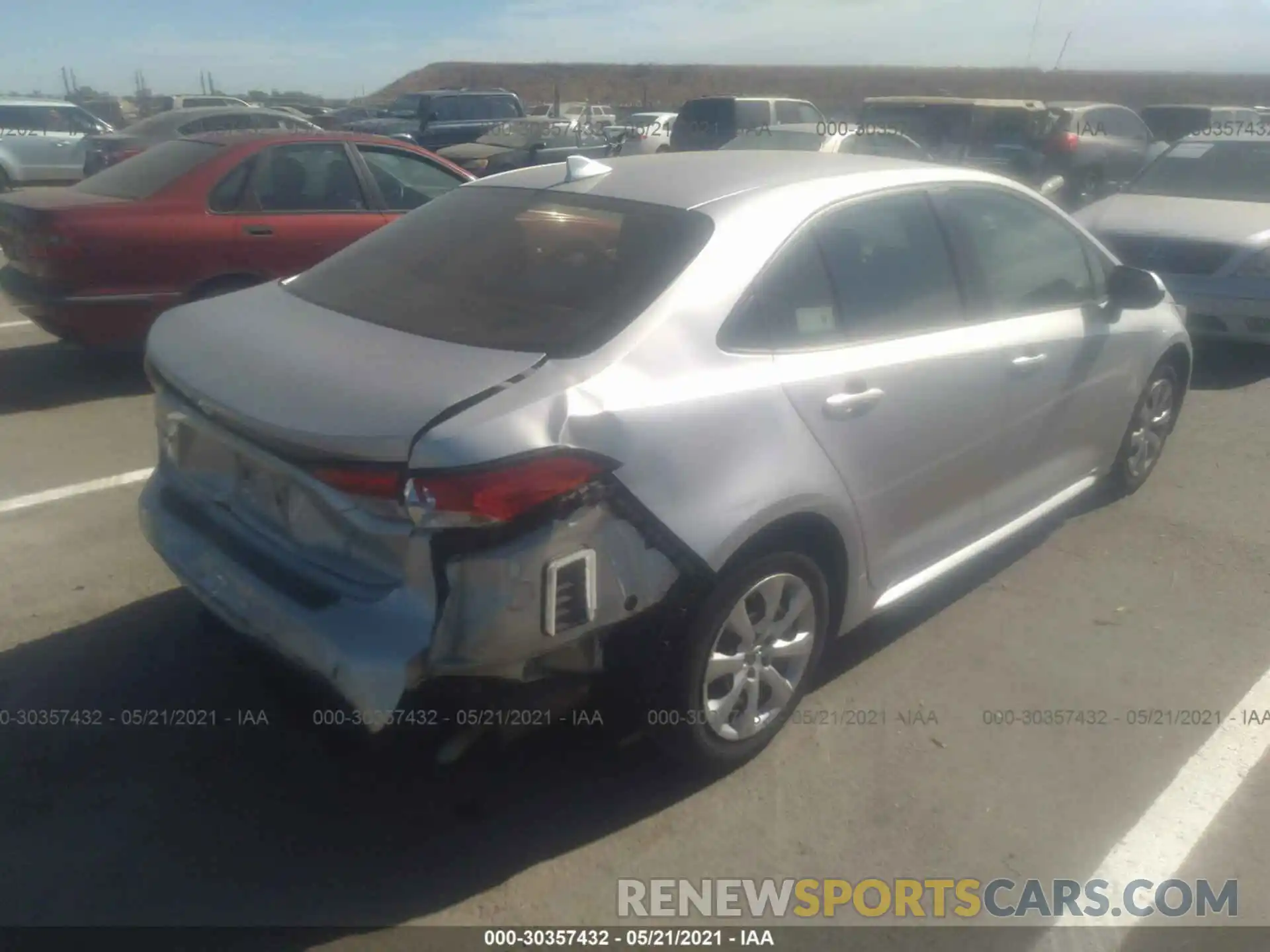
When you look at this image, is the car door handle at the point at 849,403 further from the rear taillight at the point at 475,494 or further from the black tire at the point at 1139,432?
the black tire at the point at 1139,432

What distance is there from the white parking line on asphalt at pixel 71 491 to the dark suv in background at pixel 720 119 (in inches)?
571

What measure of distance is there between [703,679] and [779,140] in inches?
476

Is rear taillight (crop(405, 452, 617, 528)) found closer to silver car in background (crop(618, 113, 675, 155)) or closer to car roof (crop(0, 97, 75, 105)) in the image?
silver car in background (crop(618, 113, 675, 155))

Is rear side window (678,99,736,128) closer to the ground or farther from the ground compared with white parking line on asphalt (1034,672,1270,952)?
farther from the ground

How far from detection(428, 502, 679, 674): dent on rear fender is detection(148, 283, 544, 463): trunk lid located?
32 centimetres

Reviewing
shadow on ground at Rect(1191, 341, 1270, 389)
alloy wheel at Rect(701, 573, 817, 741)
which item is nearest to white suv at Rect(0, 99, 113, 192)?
shadow on ground at Rect(1191, 341, 1270, 389)

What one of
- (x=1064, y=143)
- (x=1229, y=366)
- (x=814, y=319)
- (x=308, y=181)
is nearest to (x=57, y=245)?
(x=308, y=181)

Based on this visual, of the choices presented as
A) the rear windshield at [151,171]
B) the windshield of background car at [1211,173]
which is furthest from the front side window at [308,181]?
the windshield of background car at [1211,173]

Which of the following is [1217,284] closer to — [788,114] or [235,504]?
[235,504]

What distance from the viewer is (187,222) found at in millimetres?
6684

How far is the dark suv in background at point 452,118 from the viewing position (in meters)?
22.4

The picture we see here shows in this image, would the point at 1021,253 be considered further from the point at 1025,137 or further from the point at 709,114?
the point at 709,114

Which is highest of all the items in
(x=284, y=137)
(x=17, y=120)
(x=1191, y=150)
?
(x=284, y=137)

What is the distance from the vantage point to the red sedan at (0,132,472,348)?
6.41 metres
